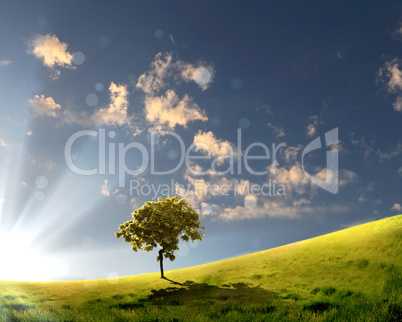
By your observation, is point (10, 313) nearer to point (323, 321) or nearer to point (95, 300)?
point (95, 300)

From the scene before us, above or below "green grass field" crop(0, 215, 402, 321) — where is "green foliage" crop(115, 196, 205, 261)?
above

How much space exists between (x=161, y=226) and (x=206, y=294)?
17.0 metres

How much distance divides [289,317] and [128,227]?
110 ft

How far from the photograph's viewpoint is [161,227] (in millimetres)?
43438

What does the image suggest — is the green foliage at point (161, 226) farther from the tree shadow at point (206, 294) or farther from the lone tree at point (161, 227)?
the tree shadow at point (206, 294)

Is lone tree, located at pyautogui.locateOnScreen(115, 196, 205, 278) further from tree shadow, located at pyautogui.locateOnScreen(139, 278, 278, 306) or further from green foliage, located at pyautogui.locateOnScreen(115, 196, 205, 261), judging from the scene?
tree shadow, located at pyautogui.locateOnScreen(139, 278, 278, 306)

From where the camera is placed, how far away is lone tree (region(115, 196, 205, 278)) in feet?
141

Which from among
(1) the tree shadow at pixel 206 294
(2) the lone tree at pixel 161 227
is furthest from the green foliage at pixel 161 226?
(1) the tree shadow at pixel 206 294

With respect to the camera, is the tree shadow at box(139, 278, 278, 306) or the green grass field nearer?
the green grass field

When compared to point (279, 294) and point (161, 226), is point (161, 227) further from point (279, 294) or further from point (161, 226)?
point (279, 294)

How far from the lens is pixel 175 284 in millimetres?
37562

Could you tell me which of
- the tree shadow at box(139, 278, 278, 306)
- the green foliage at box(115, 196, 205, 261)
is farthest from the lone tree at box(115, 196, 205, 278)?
the tree shadow at box(139, 278, 278, 306)

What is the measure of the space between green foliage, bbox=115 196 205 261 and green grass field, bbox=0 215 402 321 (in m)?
6.40

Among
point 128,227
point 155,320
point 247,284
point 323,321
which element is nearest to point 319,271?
point 247,284
